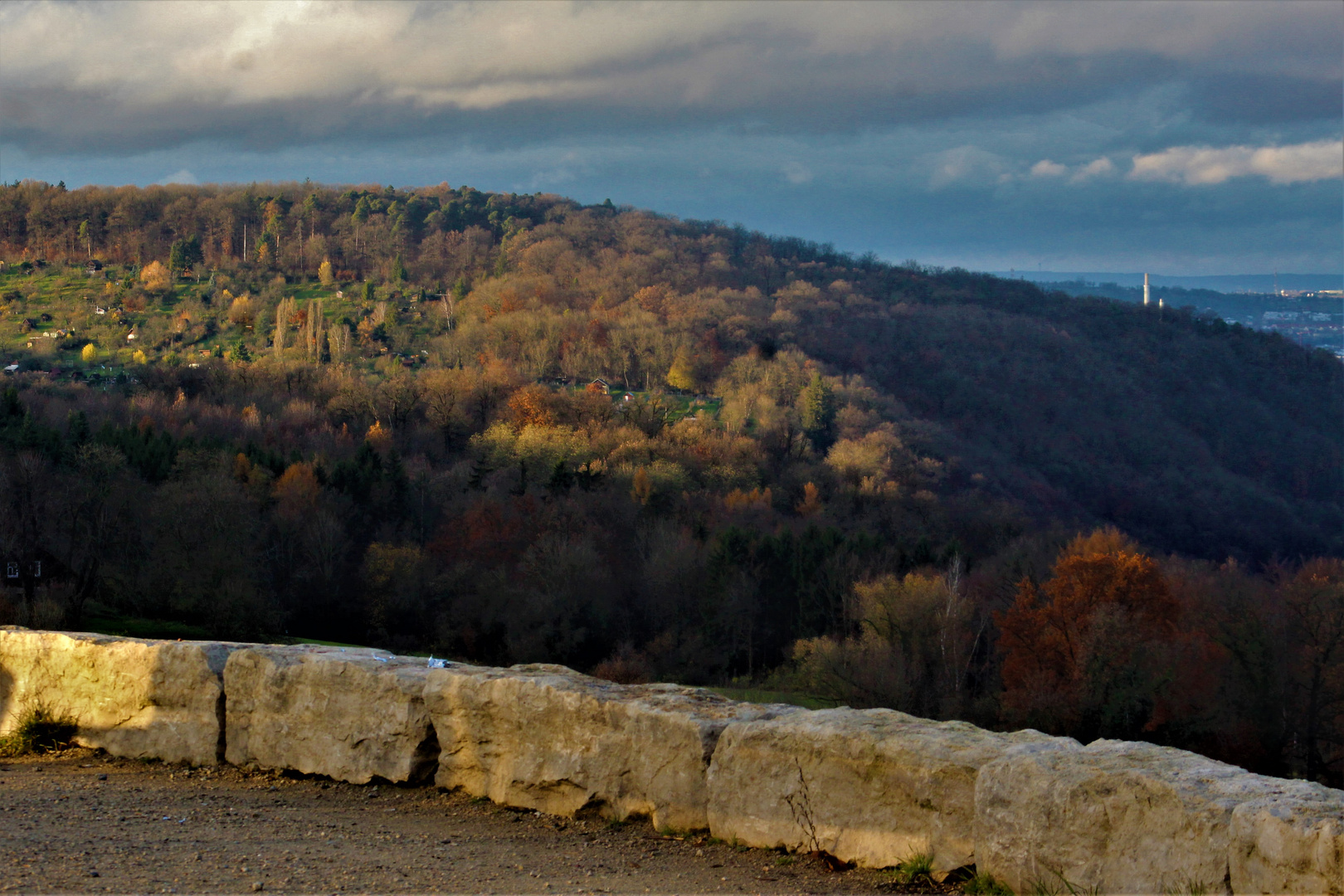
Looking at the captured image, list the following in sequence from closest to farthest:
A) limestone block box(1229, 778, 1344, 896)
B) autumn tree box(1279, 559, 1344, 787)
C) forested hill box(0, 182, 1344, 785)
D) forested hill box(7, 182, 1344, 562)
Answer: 1. limestone block box(1229, 778, 1344, 896)
2. autumn tree box(1279, 559, 1344, 787)
3. forested hill box(0, 182, 1344, 785)
4. forested hill box(7, 182, 1344, 562)

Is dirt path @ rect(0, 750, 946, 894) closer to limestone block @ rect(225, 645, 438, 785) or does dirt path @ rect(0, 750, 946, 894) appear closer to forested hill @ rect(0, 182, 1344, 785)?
limestone block @ rect(225, 645, 438, 785)

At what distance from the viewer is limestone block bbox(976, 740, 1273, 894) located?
18.6ft

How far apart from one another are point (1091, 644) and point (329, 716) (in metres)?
33.3

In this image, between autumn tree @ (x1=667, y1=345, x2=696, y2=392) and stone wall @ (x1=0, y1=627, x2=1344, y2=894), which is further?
autumn tree @ (x1=667, y1=345, x2=696, y2=392)

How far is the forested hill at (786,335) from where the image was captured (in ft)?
311

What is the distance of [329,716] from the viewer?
8594 millimetres

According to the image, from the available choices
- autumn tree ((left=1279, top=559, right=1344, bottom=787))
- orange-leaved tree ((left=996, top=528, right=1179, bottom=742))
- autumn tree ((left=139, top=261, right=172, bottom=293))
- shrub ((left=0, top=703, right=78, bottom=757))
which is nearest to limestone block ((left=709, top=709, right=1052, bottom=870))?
shrub ((left=0, top=703, right=78, bottom=757))

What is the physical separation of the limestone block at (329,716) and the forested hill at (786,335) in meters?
64.9

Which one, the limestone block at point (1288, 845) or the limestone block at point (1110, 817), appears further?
the limestone block at point (1110, 817)

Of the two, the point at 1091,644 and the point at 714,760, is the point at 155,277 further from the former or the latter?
the point at 714,760

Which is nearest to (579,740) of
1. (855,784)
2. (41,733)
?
(855,784)

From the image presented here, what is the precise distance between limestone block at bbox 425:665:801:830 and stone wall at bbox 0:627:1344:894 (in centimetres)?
1

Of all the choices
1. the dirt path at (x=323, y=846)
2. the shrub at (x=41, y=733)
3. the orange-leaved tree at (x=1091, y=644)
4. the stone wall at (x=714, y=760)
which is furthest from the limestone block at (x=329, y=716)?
the orange-leaved tree at (x=1091, y=644)

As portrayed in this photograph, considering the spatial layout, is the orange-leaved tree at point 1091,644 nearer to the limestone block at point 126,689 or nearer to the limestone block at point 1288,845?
the limestone block at point 1288,845
